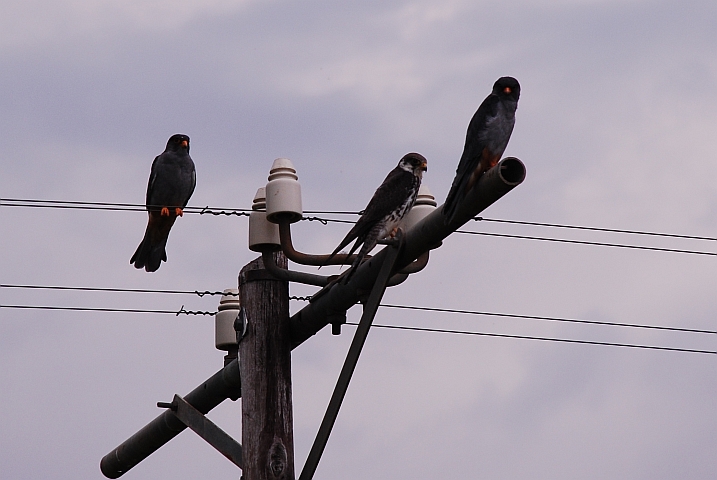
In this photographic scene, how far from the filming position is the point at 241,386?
4766 millimetres

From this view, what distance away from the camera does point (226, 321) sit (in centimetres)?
538

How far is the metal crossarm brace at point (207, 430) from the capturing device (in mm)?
4977

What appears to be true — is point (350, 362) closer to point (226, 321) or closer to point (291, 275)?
point (291, 275)

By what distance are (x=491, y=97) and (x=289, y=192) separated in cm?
119

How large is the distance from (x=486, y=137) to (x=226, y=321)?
1.66 m

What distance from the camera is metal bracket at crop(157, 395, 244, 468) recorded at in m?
4.98

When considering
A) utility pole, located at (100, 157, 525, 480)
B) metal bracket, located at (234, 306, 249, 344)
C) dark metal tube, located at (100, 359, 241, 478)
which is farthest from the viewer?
dark metal tube, located at (100, 359, 241, 478)

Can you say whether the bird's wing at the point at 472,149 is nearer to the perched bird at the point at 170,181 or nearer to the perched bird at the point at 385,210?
the perched bird at the point at 385,210

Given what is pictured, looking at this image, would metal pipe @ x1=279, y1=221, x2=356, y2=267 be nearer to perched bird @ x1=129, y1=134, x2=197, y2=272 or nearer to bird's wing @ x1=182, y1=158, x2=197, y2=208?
perched bird @ x1=129, y1=134, x2=197, y2=272

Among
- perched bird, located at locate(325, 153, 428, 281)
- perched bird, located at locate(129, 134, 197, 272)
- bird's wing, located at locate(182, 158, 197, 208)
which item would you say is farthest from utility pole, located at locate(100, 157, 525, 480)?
bird's wing, located at locate(182, 158, 197, 208)

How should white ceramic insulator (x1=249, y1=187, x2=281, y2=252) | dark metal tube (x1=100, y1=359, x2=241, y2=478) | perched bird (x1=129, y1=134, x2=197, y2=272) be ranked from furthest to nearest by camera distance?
perched bird (x1=129, y1=134, x2=197, y2=272) < dark metal tube (x1=100, y1=359, x2=241, y2=478) < white ceramic insulator (x1=249, y1=187, x2=281, y2=252)

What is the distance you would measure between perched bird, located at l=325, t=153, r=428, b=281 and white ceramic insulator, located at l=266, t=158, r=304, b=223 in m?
0.30

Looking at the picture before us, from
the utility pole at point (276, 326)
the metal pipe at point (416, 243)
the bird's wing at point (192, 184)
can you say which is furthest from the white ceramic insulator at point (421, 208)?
the bird's wing at point (192, 184)

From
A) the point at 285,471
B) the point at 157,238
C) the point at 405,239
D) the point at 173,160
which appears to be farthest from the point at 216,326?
the point at 173,160
